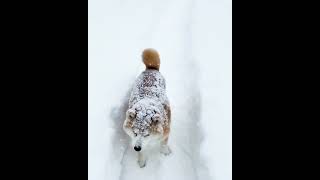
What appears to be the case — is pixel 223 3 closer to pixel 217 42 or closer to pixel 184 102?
pixel 217 42

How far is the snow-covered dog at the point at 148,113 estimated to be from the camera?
3226 millimetres

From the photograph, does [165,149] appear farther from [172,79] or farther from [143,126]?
[172,79]

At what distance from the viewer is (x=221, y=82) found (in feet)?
14.2

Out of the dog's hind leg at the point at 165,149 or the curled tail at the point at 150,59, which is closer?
the dog's hind leg at the point at 165,149

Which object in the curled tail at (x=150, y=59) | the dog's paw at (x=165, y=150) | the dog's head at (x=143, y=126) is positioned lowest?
the dog's paw at (x=165, y=150)

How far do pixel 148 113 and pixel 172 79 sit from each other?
1.05m

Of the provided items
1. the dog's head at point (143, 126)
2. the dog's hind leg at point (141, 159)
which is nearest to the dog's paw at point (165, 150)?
the dog's hind leg at point (141, 159)

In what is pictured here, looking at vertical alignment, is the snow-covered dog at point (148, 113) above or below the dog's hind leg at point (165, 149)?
above

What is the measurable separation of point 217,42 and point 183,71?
641mm

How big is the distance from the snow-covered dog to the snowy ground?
244 millimetres

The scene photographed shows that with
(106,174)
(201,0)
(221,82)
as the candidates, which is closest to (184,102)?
(221,82)

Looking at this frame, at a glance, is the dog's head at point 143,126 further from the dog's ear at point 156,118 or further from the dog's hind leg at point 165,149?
the dog's hind leg at point 165,149

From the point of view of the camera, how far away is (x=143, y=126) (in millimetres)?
3215

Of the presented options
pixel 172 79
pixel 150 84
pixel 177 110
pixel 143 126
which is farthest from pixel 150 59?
pixel 143 126
